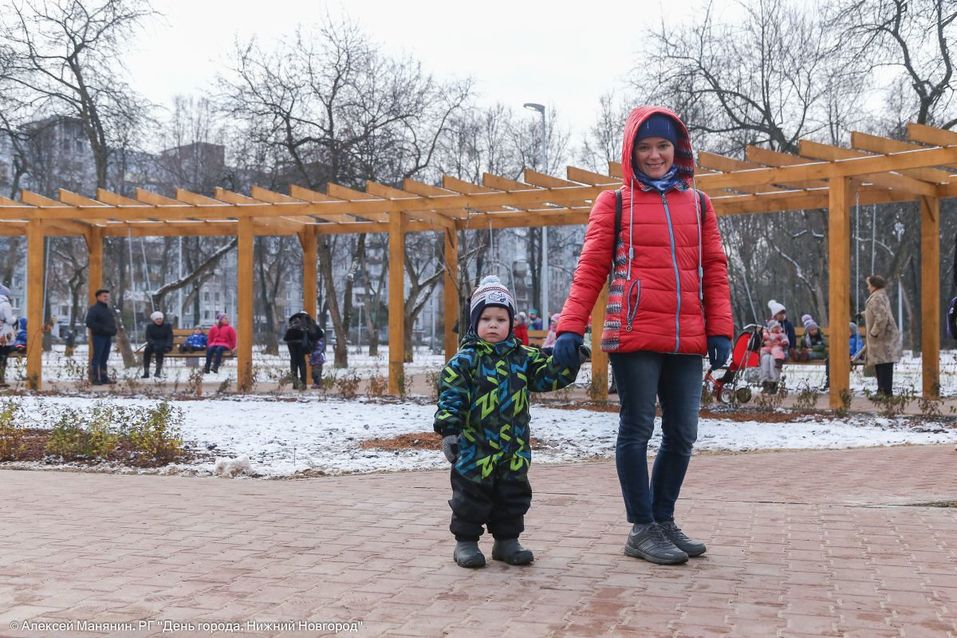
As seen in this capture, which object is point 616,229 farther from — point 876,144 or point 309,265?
point 309,265

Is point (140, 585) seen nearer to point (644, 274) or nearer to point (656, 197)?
point (644, 274)

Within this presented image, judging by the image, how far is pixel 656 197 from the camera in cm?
448

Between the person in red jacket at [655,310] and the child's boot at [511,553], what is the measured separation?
47 centimetres

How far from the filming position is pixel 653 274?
435 cm

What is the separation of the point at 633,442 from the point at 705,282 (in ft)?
2.52

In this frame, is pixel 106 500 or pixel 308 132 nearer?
pixel 106 500

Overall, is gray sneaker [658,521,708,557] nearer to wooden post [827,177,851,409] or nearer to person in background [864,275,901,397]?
wooden post [827,177,851,409]

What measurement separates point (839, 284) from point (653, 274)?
8.77 m

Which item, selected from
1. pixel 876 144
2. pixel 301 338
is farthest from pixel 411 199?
pixel 876 144

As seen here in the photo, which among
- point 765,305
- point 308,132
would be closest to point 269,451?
point 308,132

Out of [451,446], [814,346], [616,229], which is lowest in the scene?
[451,446]

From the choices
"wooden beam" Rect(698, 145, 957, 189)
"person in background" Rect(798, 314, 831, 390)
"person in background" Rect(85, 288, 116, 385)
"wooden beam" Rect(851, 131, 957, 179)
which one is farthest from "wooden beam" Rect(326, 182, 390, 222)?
"person in background" Rect(798, 314, 831, 390)

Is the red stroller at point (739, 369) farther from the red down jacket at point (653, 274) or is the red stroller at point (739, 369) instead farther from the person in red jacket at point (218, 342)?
the person in red jacket at point (218, 342)

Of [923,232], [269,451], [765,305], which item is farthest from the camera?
[765,305]
